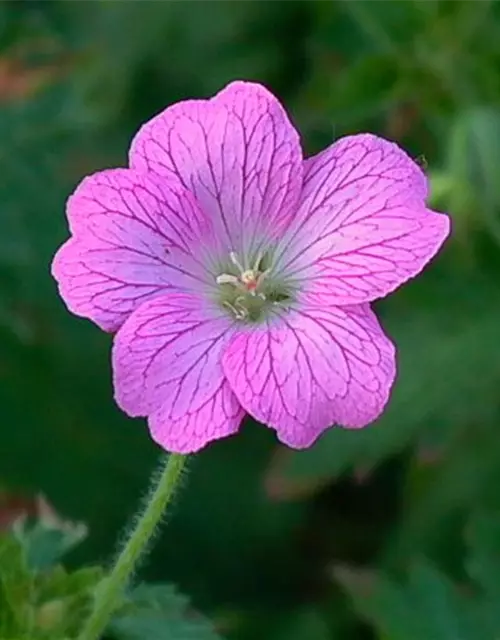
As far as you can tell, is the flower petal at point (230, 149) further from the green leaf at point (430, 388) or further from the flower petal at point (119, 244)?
the green leaf at point (430, 388)

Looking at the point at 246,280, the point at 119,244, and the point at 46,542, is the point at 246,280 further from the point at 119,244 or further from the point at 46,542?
the point at 46,542

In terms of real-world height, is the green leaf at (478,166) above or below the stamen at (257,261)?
below

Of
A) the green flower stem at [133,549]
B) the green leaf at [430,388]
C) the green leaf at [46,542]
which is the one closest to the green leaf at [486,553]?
the green leaf at [430,388]

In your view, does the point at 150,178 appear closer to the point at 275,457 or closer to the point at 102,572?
the point at 102,572

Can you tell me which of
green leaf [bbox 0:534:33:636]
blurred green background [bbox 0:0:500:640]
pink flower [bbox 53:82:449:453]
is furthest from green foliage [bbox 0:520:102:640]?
blurred green background [bbox 0:0:500:640]

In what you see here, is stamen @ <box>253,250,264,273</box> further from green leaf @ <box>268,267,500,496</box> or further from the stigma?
green leaf @ <box>268,267,500,496</box>
